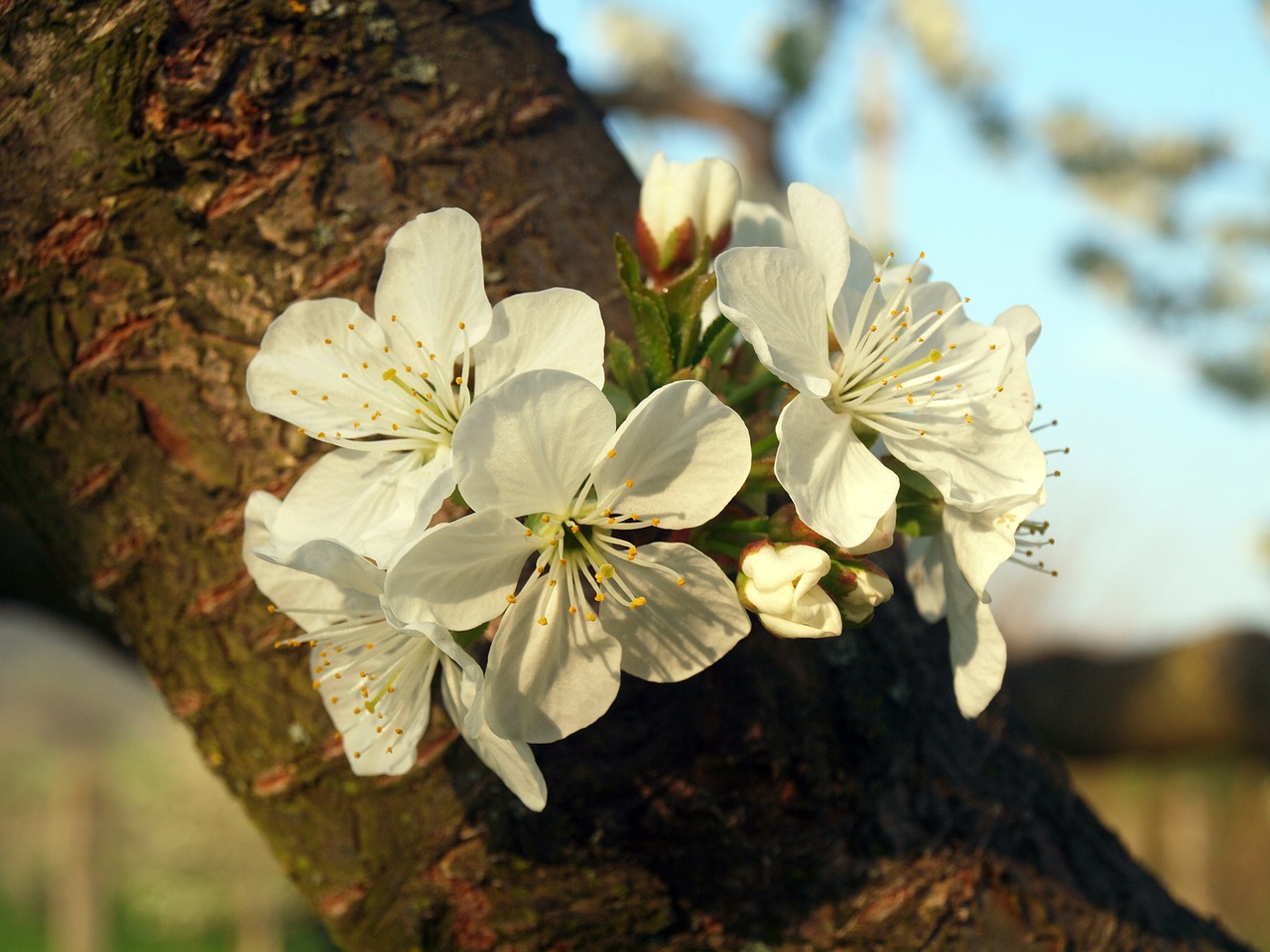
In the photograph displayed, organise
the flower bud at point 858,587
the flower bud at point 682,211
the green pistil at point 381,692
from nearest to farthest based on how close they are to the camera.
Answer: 1. the flower bud at point 858,587
2. the green pistil at point 381,692
3. the flower bud at point 682,211

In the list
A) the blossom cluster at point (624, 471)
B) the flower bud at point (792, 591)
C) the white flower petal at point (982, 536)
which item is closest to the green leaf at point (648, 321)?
the blossom cluster at point (624, 471)

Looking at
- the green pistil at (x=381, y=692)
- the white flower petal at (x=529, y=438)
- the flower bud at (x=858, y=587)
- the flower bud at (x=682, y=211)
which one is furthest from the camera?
the flower bud at (x=682, y=211)

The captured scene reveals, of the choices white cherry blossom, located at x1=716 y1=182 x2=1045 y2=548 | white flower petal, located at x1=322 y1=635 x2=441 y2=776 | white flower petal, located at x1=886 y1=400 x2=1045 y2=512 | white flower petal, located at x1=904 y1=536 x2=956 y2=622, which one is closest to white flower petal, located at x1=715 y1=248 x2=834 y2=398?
white cherry blossom, located at x1=716 y1=182 x2=1045 y2=548

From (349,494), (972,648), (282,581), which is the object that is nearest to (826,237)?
(972,648)

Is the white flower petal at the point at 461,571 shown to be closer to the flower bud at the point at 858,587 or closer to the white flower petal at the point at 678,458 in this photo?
the white flower petal at the point at 678,458

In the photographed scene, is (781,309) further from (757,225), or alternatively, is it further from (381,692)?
(381,692)

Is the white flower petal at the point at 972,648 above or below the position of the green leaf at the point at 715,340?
below
